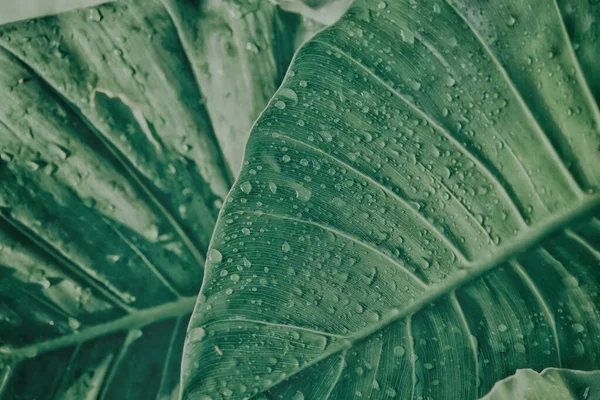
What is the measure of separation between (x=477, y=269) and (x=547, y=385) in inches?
7.0

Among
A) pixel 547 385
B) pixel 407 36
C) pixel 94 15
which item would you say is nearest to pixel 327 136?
pixel 407 36

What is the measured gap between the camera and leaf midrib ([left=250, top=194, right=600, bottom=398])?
2.23 feet

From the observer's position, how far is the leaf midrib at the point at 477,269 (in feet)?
2.23

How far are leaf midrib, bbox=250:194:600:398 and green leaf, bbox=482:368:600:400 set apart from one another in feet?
0.45

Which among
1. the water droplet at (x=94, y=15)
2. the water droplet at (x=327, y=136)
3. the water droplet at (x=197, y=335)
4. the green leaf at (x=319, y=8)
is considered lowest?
the water droplet at (x=197, y=335)

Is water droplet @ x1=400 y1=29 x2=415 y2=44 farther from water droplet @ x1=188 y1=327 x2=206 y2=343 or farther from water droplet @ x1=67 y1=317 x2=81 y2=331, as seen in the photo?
water droplet @ x1=67 y1=317 x2=81 y2=331

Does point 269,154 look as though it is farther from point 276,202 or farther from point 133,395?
point 133,395

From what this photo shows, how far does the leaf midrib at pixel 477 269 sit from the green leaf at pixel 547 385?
14 cm

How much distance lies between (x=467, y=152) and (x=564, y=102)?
19cm

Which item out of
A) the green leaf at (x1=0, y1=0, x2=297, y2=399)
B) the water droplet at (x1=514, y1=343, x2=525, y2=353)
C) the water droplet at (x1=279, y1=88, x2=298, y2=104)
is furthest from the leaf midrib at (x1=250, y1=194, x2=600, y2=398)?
the green leaf at (x1=0, y1=0, x2=297, y2=399)

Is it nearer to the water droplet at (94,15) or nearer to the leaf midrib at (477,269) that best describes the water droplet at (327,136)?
the leaf midrib at (477,269)

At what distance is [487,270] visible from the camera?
30.3 inches

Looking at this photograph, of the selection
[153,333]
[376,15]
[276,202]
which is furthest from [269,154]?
[153,333]

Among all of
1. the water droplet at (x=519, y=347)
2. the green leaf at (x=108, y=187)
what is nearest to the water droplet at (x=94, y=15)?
the green leaf at (x=108, y=187)
